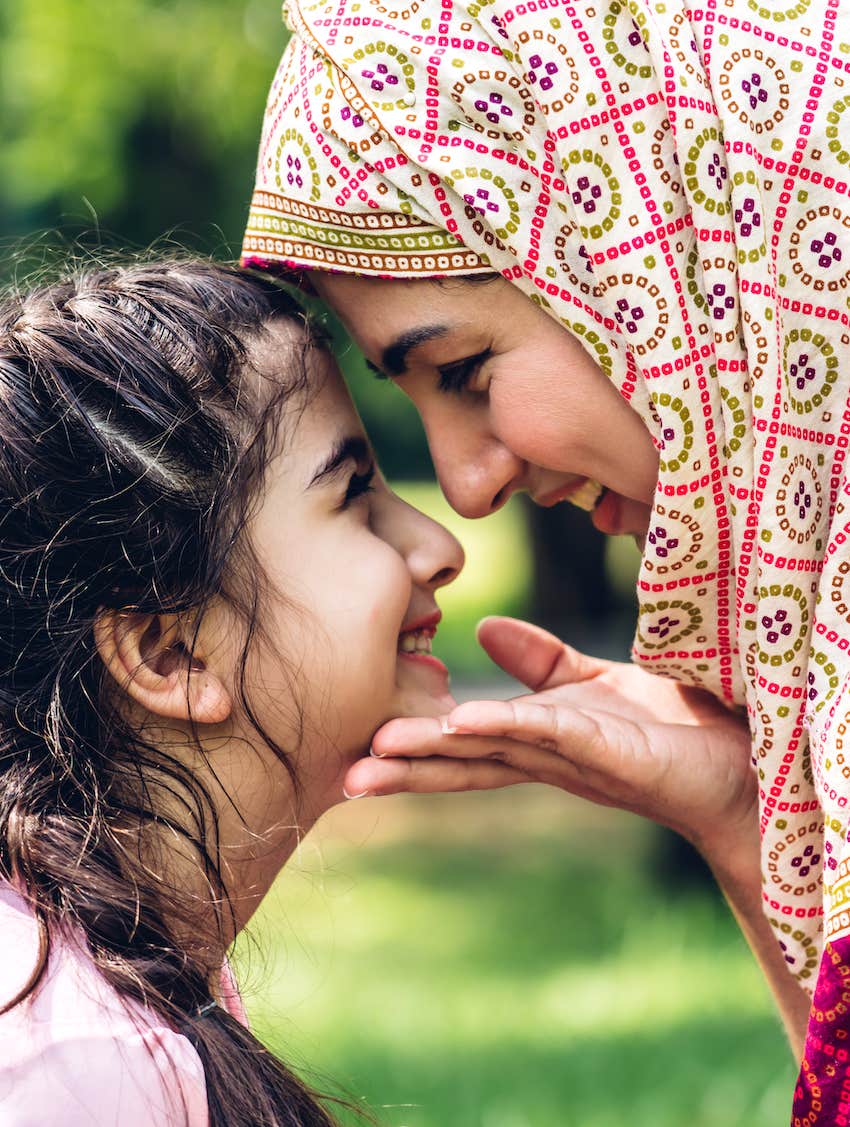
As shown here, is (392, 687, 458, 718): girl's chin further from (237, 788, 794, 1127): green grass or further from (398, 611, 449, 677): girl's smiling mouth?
(237, 788, 794, 1127): green grass

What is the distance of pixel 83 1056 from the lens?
1902 millimetres

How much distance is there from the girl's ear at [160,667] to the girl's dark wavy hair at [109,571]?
0.03m

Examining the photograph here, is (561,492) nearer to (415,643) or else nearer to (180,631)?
(415,643)

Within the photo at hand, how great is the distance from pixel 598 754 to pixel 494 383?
757 mm

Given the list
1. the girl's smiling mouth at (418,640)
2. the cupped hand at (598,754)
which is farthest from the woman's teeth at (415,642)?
the cupped hand at (598,754)

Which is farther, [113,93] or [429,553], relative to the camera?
[113,93]

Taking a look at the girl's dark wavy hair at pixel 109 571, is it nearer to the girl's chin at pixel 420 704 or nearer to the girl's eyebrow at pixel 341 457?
the girl's eyebrow at pixel 341 457

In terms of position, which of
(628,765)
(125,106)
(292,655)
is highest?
(125,106)

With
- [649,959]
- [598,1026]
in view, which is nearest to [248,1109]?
[598,1026]

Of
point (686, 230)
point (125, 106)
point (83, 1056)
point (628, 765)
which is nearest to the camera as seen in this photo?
point (83, 1056)

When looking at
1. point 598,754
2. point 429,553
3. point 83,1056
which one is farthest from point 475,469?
point 83,1056

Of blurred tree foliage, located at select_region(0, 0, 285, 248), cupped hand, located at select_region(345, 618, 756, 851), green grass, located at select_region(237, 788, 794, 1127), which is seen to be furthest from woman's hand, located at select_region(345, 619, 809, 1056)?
blurred tree foliage, located at select_region(0, 0, 285, 248)

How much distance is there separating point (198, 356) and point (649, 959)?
13.9 feet

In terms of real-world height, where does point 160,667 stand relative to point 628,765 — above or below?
above
